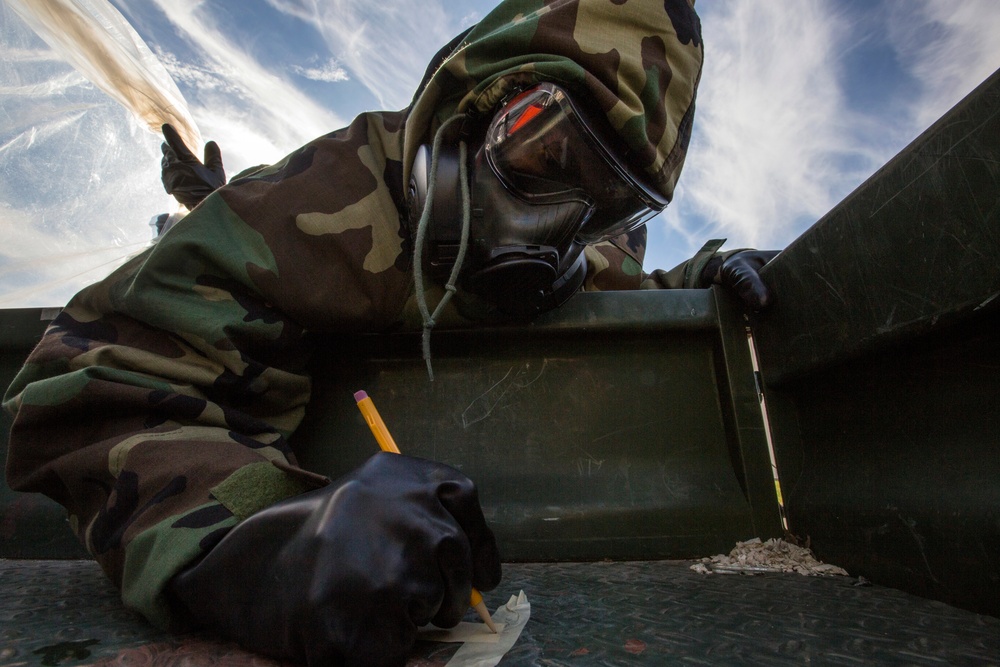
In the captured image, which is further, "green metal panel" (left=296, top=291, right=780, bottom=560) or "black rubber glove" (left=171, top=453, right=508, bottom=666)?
"green metal panel" (left=296, top=291, right=780, bottom=560)

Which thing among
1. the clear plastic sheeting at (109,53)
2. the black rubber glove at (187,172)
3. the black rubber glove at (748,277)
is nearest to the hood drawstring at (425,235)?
the black rubber glove at (748,277)

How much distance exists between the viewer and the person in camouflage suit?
0.45m

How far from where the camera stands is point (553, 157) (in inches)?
33.3

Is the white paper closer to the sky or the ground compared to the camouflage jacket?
closer to the ground

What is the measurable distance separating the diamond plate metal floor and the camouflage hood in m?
0.67

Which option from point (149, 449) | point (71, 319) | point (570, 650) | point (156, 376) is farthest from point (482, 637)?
point (71, 319)

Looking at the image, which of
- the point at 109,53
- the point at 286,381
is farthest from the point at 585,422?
the point at 109,53

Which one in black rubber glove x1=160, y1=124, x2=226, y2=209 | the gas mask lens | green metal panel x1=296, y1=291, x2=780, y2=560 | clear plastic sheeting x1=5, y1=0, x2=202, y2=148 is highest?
clear plastic sheeting x1=5, y1=0, x2=202, y2=148

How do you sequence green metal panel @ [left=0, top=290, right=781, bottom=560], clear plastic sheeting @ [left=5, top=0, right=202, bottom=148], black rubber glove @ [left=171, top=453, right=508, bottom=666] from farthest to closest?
clear plastic sheeting @ [left=5, top=0, right=202, bottom=148] → green metal panel @ [left=0, top=290, right=781, bottom=560] → black rubber glove @ [left=171, top=453, right=508, bottom=666]

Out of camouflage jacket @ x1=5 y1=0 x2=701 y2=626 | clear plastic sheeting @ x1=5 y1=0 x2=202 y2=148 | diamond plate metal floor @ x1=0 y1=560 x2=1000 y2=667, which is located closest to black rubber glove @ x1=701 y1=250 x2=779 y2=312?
camouflage jacket @ x1=5 y1=0 x2=701 y2=626

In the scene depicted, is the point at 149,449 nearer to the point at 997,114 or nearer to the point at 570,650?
the point at 570,650

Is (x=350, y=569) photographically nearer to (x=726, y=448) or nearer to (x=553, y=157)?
(x=553, y=157)

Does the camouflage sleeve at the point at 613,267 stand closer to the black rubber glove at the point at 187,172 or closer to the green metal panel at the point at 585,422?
the green metal panel at the point at 585,422

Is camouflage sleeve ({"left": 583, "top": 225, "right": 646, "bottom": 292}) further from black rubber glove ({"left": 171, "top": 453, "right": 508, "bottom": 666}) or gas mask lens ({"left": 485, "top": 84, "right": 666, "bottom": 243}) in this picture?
black rubber glove ({"left": 171, "top": 453, "right": 508, "bottom": 666})
